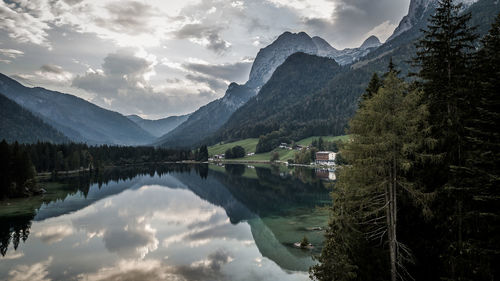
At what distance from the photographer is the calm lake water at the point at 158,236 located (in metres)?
38.9

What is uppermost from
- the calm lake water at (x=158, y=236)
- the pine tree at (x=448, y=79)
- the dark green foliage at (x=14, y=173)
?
the pine tree at (x=448, y=79)

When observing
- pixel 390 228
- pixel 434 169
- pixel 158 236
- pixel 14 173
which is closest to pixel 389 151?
pixel 434 169

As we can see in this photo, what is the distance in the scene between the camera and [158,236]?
5638 cm

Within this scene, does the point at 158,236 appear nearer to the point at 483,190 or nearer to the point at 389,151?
the point at 389,151

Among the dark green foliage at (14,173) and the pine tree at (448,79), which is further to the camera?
the dark green foliage at (14,173)

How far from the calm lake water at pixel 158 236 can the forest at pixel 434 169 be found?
7492mm

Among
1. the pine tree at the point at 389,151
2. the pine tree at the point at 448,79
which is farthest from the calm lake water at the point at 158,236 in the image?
the pine tree at the point at 448,79

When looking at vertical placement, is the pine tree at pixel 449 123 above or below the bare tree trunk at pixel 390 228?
above

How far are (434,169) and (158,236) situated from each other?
48.1 meters

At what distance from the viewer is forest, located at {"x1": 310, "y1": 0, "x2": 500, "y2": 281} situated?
1748cm

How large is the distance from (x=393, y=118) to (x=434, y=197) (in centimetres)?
555

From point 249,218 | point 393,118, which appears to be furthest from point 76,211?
point 393,118

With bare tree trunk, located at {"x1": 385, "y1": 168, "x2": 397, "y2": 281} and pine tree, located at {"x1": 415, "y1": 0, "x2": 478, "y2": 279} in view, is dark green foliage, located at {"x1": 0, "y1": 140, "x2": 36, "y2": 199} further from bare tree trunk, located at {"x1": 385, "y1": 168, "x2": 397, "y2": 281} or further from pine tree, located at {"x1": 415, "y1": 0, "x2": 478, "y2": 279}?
pine tree, located at {"x1": 415, "y1": 0, "x2": 478, "y2": 279}

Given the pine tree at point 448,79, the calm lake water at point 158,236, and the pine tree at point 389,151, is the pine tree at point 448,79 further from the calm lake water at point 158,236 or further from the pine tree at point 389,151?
the calm lake water at point 158,236
